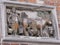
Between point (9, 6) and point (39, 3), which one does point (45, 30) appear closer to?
point (39, 3)

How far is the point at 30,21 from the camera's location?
1617mm

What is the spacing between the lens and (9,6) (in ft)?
5.17

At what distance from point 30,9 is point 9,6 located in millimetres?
195

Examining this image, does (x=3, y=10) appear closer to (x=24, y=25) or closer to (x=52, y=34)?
(x=24, y=25)

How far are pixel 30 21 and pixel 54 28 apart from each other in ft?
0.77

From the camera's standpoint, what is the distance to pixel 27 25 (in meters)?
1.60

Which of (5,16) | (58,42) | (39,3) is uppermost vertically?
(39,3)

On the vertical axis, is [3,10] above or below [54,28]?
above

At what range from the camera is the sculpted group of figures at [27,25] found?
5.08ft

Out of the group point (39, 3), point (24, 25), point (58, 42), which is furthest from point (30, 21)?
point (58, 42)

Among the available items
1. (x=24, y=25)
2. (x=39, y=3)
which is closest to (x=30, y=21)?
(x=24, y=25)

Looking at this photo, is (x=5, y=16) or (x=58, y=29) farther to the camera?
(x=58, y=29)

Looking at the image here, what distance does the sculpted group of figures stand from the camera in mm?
1549

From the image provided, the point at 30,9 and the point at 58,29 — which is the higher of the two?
the point at 30,9
